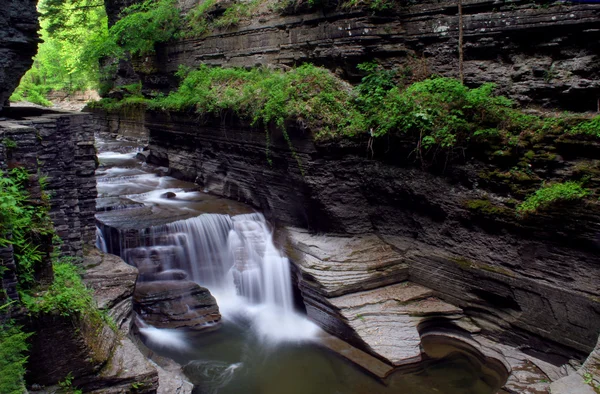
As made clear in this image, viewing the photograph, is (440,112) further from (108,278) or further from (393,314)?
(108,278)

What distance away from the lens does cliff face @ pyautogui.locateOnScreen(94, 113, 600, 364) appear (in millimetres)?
7000

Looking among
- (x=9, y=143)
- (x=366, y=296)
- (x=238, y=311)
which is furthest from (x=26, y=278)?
(x=366, y=296)

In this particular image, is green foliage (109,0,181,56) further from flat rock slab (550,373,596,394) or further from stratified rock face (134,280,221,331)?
flat rock slab (550,373,596,394)

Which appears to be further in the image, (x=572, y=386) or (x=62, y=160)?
(x=62, y=160)

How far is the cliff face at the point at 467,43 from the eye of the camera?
7.84m

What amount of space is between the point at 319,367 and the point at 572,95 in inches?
247

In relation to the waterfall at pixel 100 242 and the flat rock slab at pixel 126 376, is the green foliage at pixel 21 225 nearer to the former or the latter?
the flat rock slab at pixel 126 376

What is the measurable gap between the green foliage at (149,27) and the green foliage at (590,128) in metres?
13.0

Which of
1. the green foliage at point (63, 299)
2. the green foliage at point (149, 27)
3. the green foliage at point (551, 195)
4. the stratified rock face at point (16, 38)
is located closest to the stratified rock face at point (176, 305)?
the green foliage at point (63, 299)

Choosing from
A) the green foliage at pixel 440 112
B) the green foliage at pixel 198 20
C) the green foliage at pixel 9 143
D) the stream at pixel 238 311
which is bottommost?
the stream at pixel 238 311

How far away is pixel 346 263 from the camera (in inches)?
353

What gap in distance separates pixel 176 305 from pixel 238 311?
130cm

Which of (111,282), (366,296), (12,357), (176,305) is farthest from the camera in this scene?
(176,305)

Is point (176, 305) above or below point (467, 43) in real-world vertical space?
below
